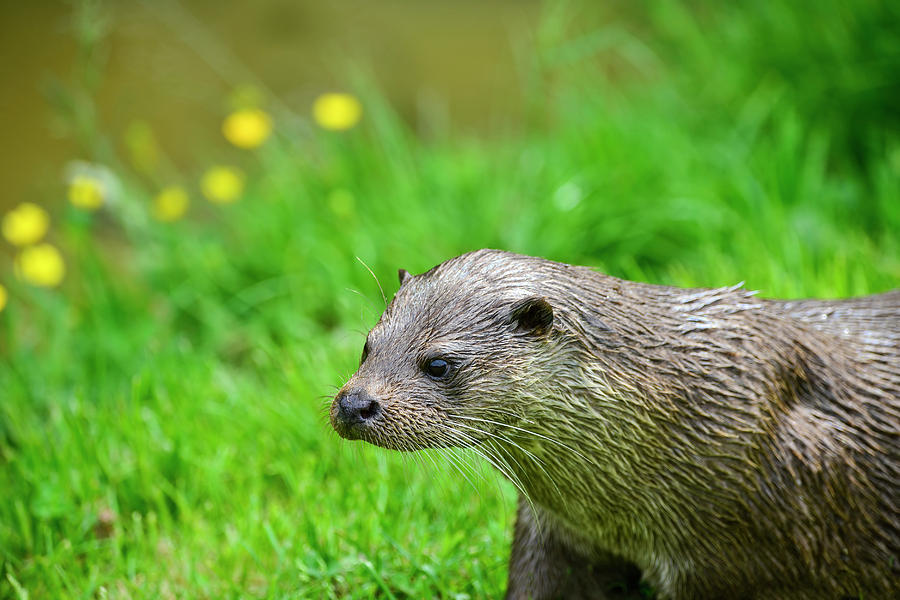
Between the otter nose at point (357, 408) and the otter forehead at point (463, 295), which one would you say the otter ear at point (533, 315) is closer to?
the otter forehead at point (463, 295)

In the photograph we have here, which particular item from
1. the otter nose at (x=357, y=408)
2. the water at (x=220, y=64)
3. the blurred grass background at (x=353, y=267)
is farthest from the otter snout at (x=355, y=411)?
the water at (x=220, y=64)

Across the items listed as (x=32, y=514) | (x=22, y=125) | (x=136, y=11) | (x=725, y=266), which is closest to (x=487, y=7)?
(x=136, y=11)

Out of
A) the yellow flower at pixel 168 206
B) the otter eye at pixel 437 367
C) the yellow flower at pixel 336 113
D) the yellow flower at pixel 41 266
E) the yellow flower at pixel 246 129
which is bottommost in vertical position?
the otter eye at pixel 437 367

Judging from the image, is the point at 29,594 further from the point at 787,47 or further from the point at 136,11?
the point at 136,11

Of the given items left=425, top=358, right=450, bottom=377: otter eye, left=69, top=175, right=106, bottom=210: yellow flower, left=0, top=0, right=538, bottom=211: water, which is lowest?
left=425, top=358, right=450, bottom=377: otter eye

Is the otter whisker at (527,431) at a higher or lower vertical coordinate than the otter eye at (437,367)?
lower

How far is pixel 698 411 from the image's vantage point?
254cm

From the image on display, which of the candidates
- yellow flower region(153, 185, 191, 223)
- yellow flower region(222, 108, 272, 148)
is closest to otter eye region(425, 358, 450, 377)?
yellow flower region(153, 185, 191, 223)

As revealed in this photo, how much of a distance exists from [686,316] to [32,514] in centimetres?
248

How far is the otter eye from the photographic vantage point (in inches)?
98.4

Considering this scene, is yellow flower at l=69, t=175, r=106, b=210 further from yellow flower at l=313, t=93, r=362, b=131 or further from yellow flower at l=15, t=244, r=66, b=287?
yellow flower at l=313, t=93, r=362, b=131

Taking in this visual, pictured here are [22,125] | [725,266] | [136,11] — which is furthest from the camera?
[136,11]

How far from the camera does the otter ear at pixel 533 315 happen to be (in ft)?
8.06

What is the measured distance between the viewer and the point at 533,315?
97.8 inches
